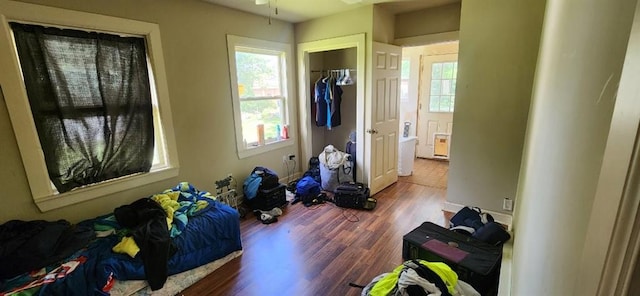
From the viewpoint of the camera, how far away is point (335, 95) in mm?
4191

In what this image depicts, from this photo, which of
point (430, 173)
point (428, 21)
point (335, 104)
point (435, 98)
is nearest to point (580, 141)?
point (428, 21)

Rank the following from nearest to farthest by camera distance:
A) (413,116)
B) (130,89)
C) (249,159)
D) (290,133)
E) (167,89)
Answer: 1. (130,89)
2. (167,89)
3. (249,159)
4. (290,133)
5. (413,116)

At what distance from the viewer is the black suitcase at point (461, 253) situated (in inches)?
73.5

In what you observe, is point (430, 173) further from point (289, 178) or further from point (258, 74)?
point (258, 74)

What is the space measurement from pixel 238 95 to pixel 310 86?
1.29 m

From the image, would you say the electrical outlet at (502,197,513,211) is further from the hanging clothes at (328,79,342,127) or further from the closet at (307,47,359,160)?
the hanging clothes at (328,79,342,127)

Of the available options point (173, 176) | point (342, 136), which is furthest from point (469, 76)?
point (173, 176)

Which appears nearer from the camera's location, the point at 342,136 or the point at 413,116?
the point at 342,136

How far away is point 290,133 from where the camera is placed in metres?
4.18

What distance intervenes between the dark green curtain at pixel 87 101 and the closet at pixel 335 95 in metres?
2.30

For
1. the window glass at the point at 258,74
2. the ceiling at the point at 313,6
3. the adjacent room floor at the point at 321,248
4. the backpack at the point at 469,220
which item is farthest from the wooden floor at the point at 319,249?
the ceiling at the point at 313,6

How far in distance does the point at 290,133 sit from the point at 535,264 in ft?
11.7

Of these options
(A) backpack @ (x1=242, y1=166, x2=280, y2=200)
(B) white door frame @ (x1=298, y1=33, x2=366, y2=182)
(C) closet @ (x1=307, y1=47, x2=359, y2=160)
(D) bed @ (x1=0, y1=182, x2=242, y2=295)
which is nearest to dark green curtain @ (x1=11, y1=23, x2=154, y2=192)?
(D) bed @ (x1=0, y1=182, x2=242, y2=295)

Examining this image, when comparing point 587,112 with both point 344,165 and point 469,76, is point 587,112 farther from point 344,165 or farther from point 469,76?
point 344,165
